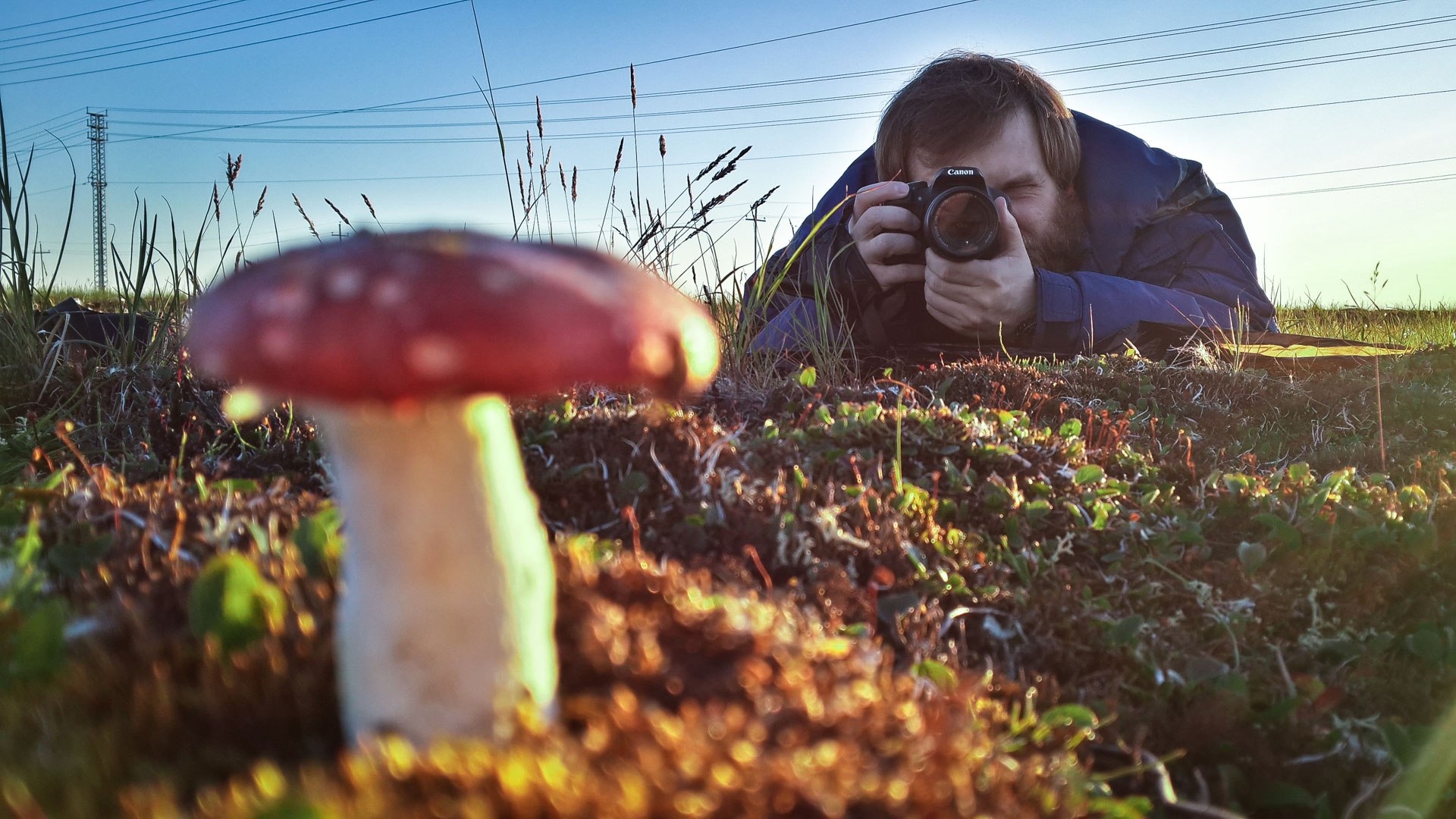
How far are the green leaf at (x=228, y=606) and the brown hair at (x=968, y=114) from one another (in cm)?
546

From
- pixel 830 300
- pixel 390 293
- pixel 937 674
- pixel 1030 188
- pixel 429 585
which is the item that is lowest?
pixel 937 674

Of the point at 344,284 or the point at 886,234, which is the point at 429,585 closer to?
the point at 344,284

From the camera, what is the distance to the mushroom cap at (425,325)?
2.79 ft

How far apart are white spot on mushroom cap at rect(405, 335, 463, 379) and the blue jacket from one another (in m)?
4.22

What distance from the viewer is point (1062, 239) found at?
6.77m

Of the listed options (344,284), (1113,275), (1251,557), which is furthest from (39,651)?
(1113,275)

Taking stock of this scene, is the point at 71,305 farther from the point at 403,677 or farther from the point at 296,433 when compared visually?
the point at 403,677

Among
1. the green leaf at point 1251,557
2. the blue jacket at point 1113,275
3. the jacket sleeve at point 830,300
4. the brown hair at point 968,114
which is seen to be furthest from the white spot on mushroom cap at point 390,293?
the brown hair at point 968,114

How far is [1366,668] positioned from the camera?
86.8 inches

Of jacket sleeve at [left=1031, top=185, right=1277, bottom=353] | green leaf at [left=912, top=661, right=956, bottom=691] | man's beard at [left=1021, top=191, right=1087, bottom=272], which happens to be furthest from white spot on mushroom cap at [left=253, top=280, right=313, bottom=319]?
man's beard at [left=1021, top=191, right=1087, bottom=272]

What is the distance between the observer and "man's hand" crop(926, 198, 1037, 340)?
17.1ft

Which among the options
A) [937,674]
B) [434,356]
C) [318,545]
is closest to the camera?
[434,356]

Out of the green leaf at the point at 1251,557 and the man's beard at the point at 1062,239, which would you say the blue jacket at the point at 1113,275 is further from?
the green leaf at the point at 1251,557

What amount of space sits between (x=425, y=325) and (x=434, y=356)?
4 cm
